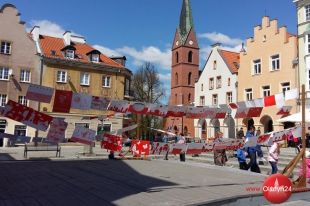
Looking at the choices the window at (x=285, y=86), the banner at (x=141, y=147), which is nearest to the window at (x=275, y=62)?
the window at (x=285, y=86)

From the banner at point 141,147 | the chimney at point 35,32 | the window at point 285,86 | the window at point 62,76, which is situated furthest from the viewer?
the chimney at point 35,32

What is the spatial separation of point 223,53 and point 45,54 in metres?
22.0

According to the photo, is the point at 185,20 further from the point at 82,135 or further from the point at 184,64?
the point at 82,135

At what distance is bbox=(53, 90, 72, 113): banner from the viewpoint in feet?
33.8

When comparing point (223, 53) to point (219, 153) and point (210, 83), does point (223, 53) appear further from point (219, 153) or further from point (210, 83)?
point (219, 153)

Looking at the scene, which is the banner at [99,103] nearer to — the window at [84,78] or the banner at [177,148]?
the banner at [177,148]

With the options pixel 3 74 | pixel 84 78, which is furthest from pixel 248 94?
pixel 3 74

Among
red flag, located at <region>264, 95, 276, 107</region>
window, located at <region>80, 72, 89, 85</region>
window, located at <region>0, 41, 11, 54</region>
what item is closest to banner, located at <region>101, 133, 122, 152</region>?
red flag, located at <region>264, 95, 276, 107</region>

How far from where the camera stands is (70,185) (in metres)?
9.63

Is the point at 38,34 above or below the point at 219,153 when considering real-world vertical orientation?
above

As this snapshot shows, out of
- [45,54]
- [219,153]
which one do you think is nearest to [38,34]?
[45,54]

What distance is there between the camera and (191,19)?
2756 inches

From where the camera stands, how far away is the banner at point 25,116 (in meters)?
10.1

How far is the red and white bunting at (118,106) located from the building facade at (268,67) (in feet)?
80.4
